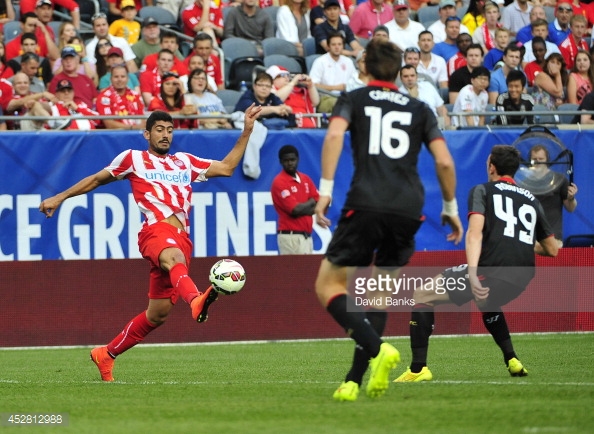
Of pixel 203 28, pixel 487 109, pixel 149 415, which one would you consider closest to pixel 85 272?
pixel 203 28

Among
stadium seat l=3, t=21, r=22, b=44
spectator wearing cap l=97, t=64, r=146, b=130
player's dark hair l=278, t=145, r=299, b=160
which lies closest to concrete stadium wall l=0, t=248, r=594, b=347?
player's dark hair l=278, t=145, r=299, b=160

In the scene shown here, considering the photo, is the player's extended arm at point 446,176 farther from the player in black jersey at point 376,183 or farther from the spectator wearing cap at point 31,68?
the spectator wearing cap at point 31,68

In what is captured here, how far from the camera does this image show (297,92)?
1780cm

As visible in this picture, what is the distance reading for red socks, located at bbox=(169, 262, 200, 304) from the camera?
372 inches

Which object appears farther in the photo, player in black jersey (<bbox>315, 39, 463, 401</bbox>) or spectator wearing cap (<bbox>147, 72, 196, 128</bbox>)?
spectator wearing cap (<bbox>147, 72, 196, 128</bbox>)

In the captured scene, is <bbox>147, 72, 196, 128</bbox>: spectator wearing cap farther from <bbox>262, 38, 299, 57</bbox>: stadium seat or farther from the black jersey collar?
the black jersey collar

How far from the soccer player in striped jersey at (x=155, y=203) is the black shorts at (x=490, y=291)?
2.17m

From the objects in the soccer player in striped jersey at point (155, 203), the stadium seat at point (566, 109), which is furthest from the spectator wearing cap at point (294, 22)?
the soccer player in striped jersey at point (155, 203)

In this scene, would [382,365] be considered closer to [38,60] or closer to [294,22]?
[38,60]

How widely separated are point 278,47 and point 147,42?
85.2 inches

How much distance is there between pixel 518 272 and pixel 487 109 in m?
9.14

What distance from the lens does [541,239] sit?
9.98 meters

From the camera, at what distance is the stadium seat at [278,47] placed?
762 inches

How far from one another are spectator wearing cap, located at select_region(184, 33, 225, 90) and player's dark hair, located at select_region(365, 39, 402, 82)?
33.1 feet
